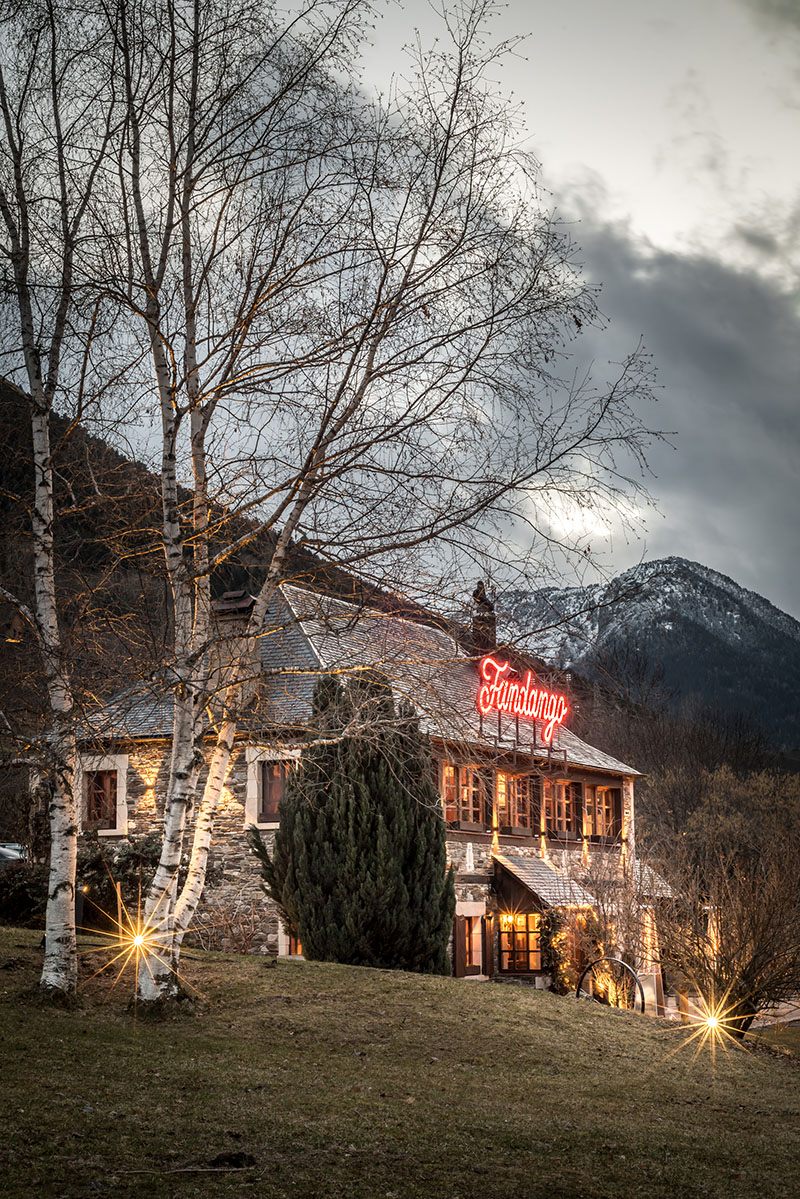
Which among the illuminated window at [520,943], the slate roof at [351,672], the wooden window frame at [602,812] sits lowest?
the illuminated window at [520,943]

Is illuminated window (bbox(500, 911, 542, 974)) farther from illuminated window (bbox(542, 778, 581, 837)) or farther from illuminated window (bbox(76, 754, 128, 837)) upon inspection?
illuminated window (bbox(76, 754, 128, 837))

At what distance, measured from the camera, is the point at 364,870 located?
53.3 ft

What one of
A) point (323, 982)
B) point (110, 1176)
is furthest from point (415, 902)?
point (110, 1176)

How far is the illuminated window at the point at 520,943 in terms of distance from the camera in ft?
78.0

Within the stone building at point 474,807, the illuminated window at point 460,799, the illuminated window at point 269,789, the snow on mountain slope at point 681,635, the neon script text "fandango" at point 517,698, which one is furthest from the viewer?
Result: the neon script text "fandango" at point 517,698

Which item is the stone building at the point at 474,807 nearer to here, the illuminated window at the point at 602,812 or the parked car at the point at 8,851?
the illuminated window at the point at 602,812

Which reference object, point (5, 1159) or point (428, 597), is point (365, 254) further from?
point (5, 1159)

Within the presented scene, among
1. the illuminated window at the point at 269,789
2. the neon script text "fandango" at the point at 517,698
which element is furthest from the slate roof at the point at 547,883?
the illuminated window at the point at 269,789

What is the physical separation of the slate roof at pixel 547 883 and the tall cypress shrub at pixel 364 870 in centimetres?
635

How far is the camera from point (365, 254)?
10.3 meters

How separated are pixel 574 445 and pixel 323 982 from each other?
7.37m

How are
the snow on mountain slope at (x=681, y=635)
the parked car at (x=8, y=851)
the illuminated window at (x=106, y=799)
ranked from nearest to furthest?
the snow on mountain slope at (x=681, y=635), the illuminated window at (x=106, y=799), the parked car at (x=8, y=851)

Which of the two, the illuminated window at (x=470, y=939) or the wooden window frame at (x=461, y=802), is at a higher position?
the wooden window frame at (x=461, y=802)

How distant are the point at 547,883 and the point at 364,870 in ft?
30.0
